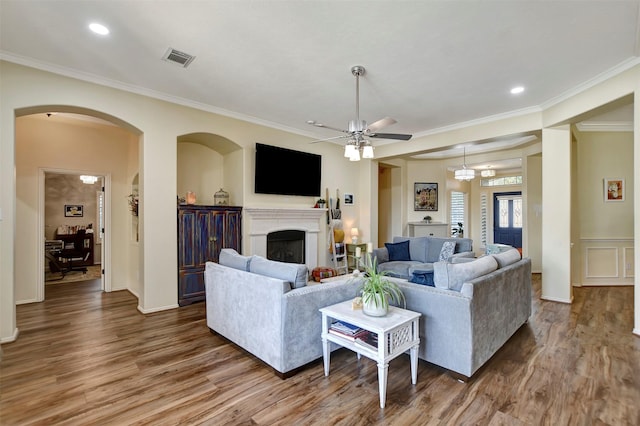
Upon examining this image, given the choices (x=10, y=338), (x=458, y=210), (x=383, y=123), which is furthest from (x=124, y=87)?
(x=458, y=210)

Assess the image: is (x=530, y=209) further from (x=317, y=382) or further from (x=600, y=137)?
(x=317, y=382)

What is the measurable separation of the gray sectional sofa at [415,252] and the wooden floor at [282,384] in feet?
5.86

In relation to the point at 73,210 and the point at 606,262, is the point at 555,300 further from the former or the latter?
the point at 73,210

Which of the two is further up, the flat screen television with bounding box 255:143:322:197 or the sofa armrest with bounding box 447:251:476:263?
the flat screen television with bounding box 255:143:322:197

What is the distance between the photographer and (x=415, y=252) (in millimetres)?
5676

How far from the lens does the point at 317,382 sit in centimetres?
243

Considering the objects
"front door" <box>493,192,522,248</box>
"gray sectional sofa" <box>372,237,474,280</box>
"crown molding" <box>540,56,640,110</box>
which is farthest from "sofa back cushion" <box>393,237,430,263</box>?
"front door" <box>493,192,522,248</box>

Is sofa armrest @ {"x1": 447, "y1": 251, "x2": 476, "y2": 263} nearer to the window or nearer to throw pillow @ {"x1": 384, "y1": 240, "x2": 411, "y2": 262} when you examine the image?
throw pillow @ {"x1": 384, "y1": 240, "x2": 411, "y2": 262}

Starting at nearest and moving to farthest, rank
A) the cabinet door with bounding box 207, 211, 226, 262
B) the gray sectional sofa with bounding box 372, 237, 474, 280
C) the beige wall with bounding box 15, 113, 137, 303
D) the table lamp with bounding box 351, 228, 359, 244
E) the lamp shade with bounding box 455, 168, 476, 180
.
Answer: the beige wall with bounding box 15, 113, 137, 303 → the cabinet door with bounding box 207, 211, 226, 262 → the gray sectional sofa with bounding box 372, 237, 474, 280 → the table lamp with bounding box 351, 228, 359, 244 → the lamp shade with bounding box 455, 168, 476, 180

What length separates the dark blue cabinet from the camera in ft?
14.8

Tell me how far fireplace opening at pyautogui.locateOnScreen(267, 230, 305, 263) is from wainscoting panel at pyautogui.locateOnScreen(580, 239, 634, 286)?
16.8 feet

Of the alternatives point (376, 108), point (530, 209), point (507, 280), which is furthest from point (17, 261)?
point (530, 209)

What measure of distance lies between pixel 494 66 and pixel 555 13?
881 millimetres

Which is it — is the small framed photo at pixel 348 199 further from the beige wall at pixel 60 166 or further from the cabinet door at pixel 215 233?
the beige wall at pixel 60 166
